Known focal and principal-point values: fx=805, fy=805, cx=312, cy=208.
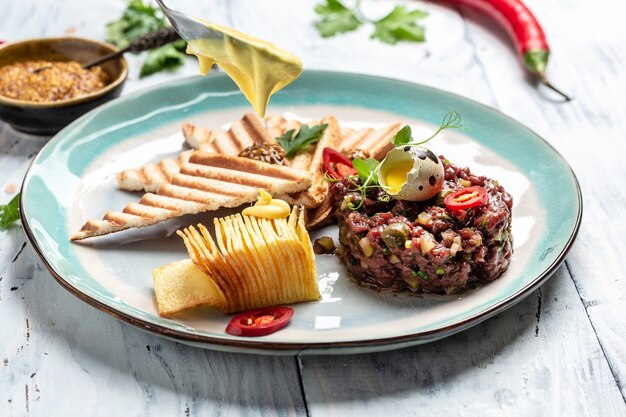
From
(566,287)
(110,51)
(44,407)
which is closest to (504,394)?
(566,287)

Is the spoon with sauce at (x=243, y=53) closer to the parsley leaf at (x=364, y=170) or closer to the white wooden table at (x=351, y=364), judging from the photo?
the parsley leaf at (x=364, y=170)

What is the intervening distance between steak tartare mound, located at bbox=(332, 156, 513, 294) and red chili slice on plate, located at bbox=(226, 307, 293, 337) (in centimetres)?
53

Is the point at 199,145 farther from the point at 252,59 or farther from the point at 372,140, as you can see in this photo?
the point at 252,59

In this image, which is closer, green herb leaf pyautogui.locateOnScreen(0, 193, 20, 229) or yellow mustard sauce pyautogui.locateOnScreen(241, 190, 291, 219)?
yellow mustard sauce pyautogui.locateOnScreen(241, 190, 291, 219)

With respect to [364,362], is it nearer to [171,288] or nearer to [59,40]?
[171,288]

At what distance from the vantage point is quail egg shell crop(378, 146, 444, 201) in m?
4.20

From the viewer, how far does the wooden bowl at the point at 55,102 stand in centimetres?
565

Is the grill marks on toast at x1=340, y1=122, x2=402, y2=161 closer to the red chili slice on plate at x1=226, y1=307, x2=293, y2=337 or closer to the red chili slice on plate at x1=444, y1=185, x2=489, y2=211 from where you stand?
the red chili slice on plate at x1=444, y1=185, x2=489, y2=211

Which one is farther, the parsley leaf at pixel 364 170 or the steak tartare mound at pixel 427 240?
the parsley leaf at pixel 364 170

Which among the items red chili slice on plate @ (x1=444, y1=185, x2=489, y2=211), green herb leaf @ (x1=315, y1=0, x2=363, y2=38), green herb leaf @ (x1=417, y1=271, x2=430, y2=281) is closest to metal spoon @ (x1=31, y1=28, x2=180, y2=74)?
green herb leaf @ (x1=315, y1=0, x2=363, y2=38)

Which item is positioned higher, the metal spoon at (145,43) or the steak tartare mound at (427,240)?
the steak tartare mound at (427,240)

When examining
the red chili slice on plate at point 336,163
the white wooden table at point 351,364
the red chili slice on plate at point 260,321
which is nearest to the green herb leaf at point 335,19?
the red chili slice on plate at point 336,163

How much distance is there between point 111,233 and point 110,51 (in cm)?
217

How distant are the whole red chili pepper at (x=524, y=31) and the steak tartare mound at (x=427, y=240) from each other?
265cm
